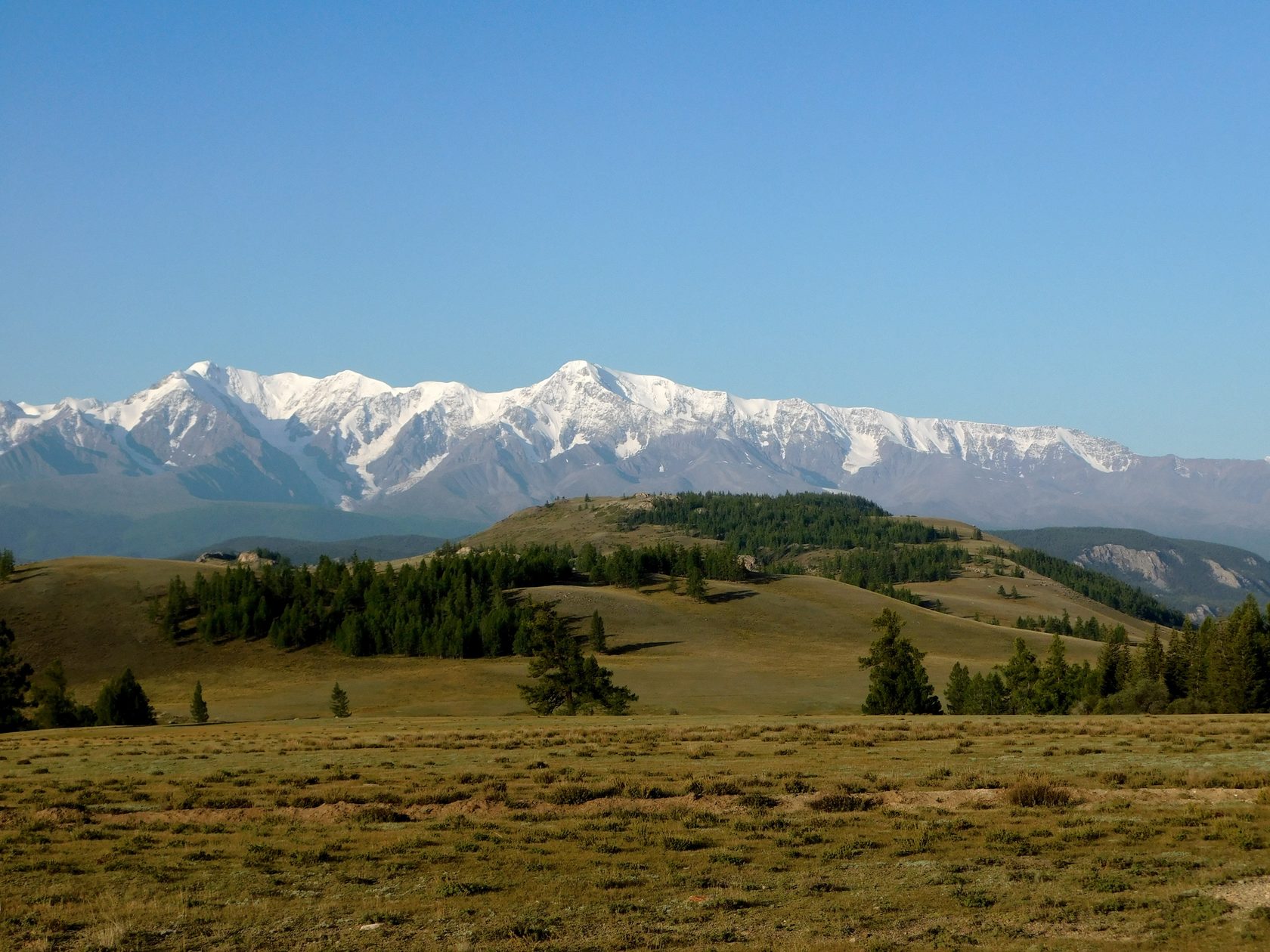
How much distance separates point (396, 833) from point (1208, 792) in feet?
72.8

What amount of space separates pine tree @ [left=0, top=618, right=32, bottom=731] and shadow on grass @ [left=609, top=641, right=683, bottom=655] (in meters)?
84.8

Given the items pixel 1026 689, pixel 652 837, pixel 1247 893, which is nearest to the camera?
pixel 1247 893

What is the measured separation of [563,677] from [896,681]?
28.1 meters

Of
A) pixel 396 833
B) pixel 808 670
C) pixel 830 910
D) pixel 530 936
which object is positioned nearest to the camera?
pixel 530 936

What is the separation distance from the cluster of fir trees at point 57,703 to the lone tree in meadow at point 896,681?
206 feet

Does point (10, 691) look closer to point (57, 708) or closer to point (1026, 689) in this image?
point (57, 708)

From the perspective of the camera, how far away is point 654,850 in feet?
86.0

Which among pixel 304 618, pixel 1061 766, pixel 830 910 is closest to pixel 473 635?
pixel 304 618

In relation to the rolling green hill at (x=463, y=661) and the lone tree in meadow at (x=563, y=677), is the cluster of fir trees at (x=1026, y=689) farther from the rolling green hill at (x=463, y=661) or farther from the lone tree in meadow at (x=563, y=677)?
the lone tree in meadow at (x=563, y=677)

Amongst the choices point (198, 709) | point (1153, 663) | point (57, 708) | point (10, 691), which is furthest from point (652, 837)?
point (10, 691)

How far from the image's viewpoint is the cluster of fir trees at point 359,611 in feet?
557

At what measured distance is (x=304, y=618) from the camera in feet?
573

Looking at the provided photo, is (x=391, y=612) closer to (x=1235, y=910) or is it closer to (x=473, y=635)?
(x=473, y=635)

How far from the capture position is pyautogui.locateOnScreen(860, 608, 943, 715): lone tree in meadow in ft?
313
